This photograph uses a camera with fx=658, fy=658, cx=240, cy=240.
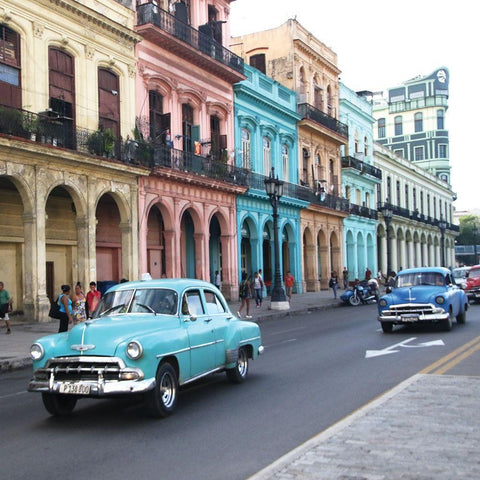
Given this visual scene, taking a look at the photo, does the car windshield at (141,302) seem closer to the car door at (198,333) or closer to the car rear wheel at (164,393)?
the car door at (198,333)

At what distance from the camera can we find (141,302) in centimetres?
833

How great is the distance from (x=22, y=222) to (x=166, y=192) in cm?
640

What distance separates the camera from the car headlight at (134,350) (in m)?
6.95

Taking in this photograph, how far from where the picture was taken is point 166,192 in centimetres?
2616

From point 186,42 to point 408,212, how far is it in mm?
38809

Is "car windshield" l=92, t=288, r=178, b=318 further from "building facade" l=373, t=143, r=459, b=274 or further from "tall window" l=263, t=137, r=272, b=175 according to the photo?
"building facade" l=373, t=143, r=459, b=274

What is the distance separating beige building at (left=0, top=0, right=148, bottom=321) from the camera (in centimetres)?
1966

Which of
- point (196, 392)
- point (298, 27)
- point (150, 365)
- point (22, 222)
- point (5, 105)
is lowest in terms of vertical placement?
point (196, 392)

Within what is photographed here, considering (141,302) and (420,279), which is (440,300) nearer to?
(420,279)

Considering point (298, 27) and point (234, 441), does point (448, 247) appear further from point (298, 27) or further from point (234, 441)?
point (234, 441)

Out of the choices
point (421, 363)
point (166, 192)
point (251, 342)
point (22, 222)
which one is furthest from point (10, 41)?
point (421, 363)

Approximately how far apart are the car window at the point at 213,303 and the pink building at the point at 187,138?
15.5 meters

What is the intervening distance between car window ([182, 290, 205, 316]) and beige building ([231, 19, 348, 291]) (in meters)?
30.7

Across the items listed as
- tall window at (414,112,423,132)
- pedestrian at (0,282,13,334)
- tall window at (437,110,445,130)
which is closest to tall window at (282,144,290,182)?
pedestrian at (0,282,13,334)
